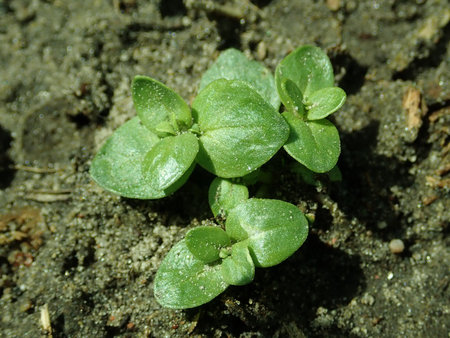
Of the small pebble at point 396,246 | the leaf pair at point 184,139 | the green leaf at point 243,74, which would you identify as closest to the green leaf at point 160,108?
the leaf pair at point 184,139

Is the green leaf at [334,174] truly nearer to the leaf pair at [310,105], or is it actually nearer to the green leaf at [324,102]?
the leaf pair at [310,105]

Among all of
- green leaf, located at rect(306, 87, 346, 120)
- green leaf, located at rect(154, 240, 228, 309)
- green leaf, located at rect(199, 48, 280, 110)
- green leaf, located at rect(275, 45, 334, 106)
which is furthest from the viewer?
green leaf, located at rect(199, 48, 280, 110)

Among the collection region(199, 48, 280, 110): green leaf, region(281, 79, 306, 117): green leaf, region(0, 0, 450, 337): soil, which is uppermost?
region(281, 79, 306, 117): green leaf

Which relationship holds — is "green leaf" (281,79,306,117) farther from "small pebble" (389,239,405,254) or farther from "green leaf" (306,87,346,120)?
"small pebble" (389,239,405,254)

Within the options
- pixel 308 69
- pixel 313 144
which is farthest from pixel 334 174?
pixel 308 69

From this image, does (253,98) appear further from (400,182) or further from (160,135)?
(400,182)

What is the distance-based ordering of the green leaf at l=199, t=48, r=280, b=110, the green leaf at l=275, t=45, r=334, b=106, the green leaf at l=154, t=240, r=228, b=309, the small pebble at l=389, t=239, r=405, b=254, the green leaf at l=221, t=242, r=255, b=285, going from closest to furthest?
the green leaf at l=221, t=242, r=255, b=285 → the green leaf at l=154, t=240, r=228, b=309 → the green leaf at l=275, t=45, r=334, b=106 → the green leaf at l=199, t=48, r=280, b=110 → the small pebble at l=389, t=239, r=405, b=254

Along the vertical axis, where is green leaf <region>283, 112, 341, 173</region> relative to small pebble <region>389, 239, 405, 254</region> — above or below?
above

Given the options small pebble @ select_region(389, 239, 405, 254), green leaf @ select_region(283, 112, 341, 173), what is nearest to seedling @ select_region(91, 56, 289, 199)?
green leaf @ select_region(283, 112, 341, 173)
